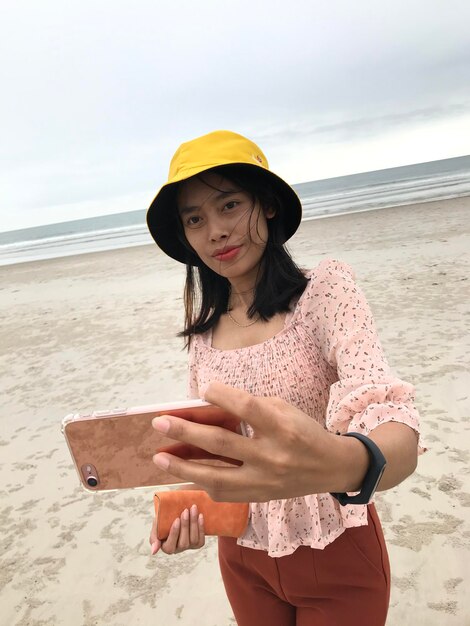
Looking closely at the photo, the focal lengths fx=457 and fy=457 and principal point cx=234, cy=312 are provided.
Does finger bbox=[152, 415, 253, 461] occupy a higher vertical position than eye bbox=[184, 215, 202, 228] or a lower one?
lower

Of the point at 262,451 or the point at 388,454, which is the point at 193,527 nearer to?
the point at 388,454

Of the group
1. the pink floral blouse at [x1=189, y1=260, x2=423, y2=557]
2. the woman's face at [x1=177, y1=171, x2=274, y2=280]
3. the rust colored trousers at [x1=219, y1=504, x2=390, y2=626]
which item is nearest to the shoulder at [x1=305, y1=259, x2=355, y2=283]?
the pink floral blouse at [x1=189, y1=260, x2=423, y2=557]

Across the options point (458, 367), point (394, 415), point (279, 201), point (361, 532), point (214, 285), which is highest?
point (279, 201)

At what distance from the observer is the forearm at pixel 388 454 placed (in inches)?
26.8

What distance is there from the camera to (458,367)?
13.4ft

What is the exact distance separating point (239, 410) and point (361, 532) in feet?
2.80

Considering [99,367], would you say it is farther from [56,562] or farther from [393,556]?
[393,556]

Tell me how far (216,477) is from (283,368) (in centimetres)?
58

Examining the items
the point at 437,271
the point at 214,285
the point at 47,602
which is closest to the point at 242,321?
the point at 214,285

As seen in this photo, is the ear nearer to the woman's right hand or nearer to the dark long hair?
the dark long hair

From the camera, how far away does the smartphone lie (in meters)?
0.86

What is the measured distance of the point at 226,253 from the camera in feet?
4.19

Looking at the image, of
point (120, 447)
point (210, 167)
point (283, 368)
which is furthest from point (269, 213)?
point (120, 447)

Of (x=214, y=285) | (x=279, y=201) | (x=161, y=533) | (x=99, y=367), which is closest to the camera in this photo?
(x=161, y=533)
